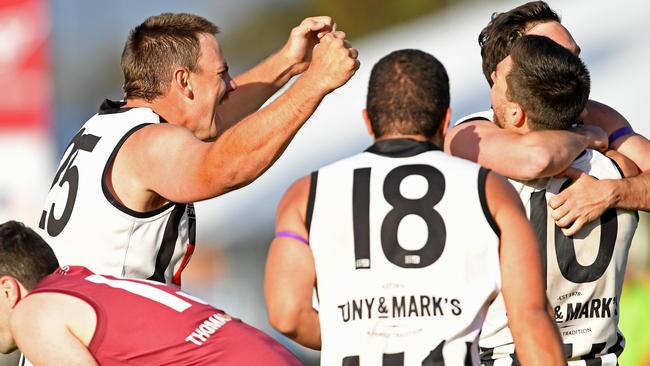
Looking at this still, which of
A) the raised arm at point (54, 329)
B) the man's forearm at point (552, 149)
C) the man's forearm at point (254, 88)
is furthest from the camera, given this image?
the man's forearm at point (254, 88)

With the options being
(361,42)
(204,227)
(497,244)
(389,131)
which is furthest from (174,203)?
(361,42)

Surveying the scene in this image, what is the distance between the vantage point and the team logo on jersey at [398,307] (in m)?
3.47

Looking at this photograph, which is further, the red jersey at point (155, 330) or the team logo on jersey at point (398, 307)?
the red jersey at point (155, 330)

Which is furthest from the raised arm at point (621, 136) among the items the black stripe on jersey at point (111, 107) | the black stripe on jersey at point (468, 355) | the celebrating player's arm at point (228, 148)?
the black stripe on jersey at point (111, 107)

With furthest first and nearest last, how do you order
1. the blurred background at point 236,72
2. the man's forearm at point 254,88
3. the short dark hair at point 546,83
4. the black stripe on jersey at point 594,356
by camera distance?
1. the blurred background at point 236,72
2. the man's forearm at point 254,88
3. the black stripe on jersey at point 594,356
4. the short dark hair at point 546,83

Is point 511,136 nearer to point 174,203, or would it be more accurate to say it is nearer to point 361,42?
point 174,203

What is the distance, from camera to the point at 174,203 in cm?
461

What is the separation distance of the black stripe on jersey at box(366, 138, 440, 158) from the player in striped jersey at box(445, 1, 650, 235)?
1.84ft

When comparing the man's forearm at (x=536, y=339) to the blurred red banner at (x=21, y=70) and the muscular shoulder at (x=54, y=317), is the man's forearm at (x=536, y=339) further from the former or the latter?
the blurred red banner at (x=21, y=70)

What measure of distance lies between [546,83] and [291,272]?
126 centimetres

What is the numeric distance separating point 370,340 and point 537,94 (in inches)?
48.4

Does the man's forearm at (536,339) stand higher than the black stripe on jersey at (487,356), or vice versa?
the man's forearm at (536,339)

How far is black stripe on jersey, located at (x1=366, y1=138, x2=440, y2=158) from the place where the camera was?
141 inches

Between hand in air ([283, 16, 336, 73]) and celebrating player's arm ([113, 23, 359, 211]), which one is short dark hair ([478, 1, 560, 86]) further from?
celebrating player's arm ([113, 23, 359, 211])
